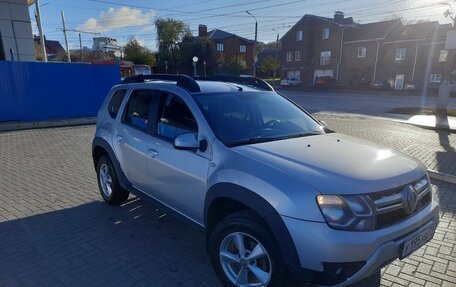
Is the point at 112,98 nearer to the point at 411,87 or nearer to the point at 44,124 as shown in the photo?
the point at 44,124

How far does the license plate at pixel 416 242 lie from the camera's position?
2403mm

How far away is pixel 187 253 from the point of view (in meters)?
3.52

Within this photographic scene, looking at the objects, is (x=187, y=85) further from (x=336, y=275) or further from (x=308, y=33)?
(x=308, y=33)

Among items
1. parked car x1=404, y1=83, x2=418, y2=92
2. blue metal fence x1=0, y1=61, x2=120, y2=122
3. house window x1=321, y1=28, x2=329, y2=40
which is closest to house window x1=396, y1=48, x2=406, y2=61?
parked car x1=404, y1=83, x2=418, y2=92

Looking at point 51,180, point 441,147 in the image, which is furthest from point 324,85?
point 51,180

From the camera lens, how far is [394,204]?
238 centimetres

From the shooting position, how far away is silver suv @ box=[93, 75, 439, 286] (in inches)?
86.5

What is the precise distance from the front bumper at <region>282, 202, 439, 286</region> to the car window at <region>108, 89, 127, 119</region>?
3.12 m

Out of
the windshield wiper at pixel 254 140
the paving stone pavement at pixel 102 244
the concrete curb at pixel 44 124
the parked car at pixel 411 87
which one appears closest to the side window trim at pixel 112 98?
the paving stone pavement at pixel 102 244

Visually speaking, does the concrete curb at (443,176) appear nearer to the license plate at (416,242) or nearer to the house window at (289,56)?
the license plate at (416,242)

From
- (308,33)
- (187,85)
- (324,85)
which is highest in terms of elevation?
(308,33)

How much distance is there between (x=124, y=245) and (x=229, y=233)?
5.30 ft

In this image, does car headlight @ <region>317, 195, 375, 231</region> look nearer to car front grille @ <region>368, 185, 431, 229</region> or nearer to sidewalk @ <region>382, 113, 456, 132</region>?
car front grille @ <region>368, 185, 431, 229</region>

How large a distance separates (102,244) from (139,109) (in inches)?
65.0
